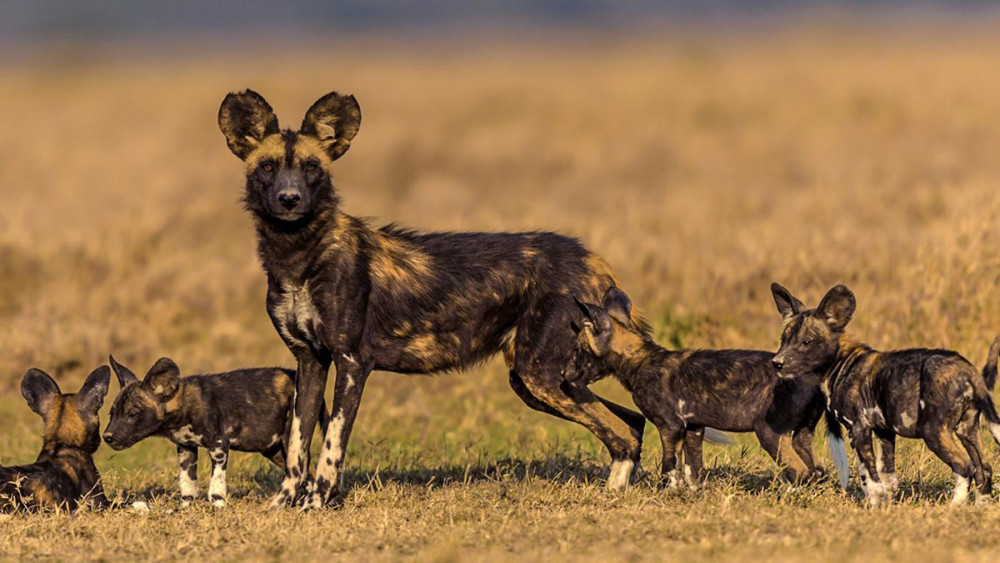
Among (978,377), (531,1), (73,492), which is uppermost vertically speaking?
(531,1)

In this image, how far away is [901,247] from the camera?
49.6 ft

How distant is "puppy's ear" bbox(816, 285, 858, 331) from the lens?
8.40m

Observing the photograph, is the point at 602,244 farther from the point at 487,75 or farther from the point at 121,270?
the point at 487,75

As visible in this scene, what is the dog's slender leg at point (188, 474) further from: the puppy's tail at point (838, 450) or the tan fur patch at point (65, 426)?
the puppy's tail at point (838, 450)

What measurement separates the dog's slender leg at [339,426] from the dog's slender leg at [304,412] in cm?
31

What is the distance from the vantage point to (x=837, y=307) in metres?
8.52

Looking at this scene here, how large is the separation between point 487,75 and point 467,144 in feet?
43.7

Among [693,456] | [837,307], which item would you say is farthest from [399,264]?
[837,307]

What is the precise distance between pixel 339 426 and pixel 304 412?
0.44 m

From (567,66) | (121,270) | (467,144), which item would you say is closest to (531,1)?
(567,66)

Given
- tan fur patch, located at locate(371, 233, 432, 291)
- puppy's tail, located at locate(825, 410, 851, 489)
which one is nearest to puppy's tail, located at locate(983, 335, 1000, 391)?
puppy's tail, located at locate(825, 410, 851, 489)

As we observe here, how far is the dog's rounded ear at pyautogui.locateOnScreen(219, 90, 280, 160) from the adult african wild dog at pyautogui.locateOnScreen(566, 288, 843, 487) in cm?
223

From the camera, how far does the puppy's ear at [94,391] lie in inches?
365

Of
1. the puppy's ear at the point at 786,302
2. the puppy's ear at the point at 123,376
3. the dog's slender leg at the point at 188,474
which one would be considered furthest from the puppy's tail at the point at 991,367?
the puppy's ear at the point at 123,376
